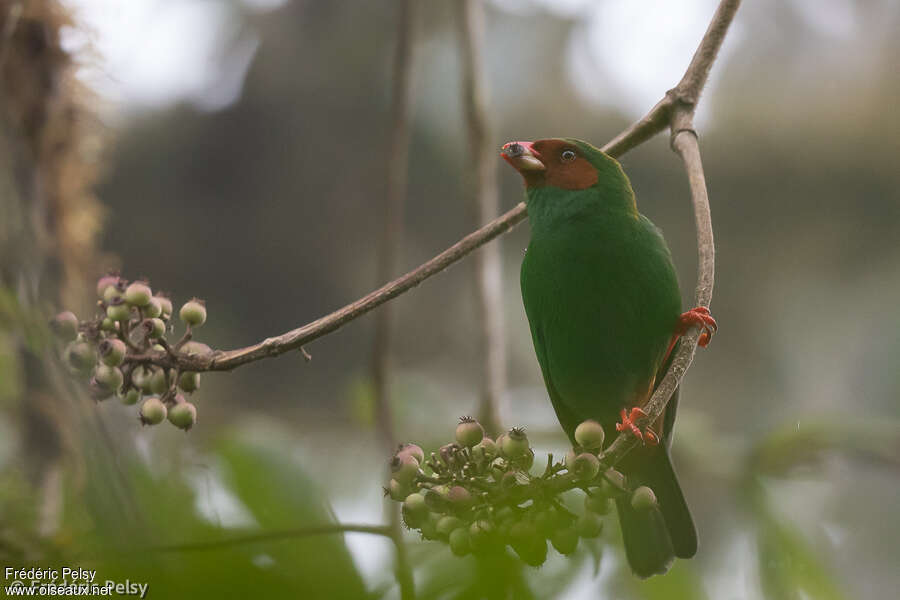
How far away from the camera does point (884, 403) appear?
5602mm

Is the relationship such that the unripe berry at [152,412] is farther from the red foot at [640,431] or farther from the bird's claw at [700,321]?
the bird's claw at [700,321]

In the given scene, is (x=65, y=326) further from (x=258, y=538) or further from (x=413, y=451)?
(x=258, y=538)

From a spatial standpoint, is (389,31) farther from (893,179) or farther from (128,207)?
(893,179)

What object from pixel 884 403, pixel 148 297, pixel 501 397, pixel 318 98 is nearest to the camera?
pixel 148 297

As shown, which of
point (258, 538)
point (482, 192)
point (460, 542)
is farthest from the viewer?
point (482, 192)

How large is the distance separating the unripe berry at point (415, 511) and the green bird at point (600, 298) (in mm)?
808

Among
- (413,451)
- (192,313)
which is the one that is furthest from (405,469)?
(192,313)

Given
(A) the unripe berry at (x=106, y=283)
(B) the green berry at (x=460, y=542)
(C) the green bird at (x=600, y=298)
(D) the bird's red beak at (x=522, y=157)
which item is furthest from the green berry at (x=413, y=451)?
(D) the bird's red beak at (x=522, y=157)

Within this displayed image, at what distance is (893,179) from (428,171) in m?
3.29

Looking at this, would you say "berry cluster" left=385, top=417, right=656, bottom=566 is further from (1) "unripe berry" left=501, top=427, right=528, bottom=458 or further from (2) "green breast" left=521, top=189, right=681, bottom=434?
(2) "green breast" left=521, top=189, right=681, bottom=434

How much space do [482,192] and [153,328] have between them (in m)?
1.74

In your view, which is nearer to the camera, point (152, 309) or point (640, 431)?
point (640, 431)

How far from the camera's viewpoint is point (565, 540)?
1.19 m

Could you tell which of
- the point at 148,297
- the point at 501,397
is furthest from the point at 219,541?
the point at 501,397
